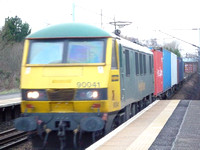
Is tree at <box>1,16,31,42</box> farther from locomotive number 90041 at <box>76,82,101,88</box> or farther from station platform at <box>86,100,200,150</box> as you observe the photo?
locomotive number 90041 at <box>76,82,101,88</box>

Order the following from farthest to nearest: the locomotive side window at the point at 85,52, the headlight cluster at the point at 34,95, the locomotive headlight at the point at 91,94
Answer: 1. the locomotive side window at the point at 85,52
2. the headlight cluster at the point at 34,95
3. the locomotive headlight at the point at 91,94

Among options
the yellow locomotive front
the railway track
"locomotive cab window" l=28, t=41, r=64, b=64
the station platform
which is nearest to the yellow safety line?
the station platform

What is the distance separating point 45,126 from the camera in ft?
29.9

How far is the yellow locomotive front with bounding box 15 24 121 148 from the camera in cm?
896

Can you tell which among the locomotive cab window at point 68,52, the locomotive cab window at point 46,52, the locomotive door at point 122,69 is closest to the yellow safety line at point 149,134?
the locomotive door at point 122,69

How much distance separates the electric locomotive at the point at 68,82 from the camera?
29.4ft

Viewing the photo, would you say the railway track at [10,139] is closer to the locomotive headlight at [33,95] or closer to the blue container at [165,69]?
the locomotive headlight at [33,95]

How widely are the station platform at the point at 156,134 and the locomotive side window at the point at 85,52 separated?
1776mm

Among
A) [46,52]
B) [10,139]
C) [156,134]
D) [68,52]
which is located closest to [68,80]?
[68,52]

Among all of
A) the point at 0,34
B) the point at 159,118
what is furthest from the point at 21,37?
the point at 159,118

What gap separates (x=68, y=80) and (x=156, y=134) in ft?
7.74

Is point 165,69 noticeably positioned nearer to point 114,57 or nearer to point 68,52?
point 114,57

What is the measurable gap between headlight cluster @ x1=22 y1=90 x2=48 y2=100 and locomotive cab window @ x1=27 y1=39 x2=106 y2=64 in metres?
0.75

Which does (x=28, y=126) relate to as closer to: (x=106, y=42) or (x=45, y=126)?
(x=45, y=126)
